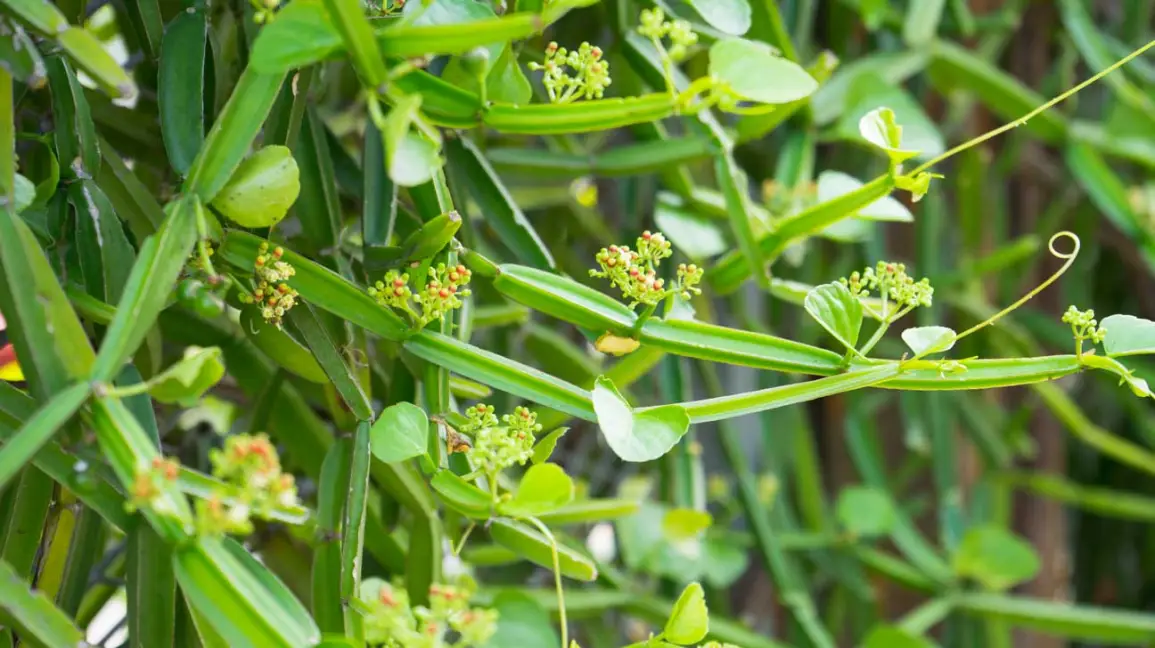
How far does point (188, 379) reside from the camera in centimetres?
21

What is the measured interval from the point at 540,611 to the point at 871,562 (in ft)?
1.09

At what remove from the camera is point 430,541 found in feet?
1.18

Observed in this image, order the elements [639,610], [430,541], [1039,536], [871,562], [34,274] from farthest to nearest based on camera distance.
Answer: [1039,536]
[871,562]
[639,610]
[430,541]
[34,274]

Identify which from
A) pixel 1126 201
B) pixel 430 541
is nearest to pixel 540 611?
pixel 430 541

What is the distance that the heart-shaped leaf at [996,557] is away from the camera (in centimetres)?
62

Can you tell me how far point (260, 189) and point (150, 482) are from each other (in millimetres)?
95

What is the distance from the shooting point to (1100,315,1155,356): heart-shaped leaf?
0.88 ft

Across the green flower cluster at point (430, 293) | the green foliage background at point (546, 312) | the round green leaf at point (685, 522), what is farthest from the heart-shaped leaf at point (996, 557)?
the green flower cluster at point (430, 293)

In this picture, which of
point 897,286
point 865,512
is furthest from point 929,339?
point 865,512

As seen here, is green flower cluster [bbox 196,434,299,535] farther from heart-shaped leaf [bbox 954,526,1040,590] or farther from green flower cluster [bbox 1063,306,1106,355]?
heart-shaped leaf [bbox 954,526,1040,590]

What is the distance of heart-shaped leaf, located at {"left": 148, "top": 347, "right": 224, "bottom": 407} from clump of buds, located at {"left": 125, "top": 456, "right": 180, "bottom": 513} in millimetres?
18

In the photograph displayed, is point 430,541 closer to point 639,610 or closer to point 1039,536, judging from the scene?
point 639,610

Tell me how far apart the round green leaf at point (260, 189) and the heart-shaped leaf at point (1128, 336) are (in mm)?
231

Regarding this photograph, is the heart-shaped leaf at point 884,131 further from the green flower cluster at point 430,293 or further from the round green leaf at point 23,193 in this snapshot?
the round green leaf at point 23,193
